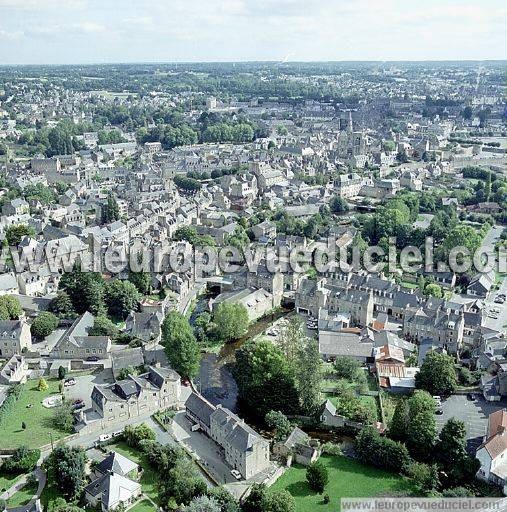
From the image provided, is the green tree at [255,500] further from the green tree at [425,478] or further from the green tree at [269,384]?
the green tree at [269,384]

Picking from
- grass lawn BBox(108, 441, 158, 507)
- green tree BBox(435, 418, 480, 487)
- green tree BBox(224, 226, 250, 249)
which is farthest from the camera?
green tree BBox(224, 226, 250, 249)

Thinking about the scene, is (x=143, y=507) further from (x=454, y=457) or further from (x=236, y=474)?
(x=454, y=457)

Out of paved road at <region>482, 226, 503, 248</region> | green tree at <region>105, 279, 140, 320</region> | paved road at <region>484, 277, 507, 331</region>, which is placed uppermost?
paved road at <region>482, 226, 503, 248</region>

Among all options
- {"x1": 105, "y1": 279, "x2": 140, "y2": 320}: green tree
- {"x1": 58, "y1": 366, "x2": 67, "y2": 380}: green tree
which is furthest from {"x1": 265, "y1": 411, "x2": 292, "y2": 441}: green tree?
{"x1": 105, "y1": 279, "x2": 140, "y2": 320}: green tree

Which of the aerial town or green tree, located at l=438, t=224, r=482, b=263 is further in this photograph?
green tree, located at l=438, t=224, r=482, b=263

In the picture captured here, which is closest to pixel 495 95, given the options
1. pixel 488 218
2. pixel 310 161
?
pixel 310 161

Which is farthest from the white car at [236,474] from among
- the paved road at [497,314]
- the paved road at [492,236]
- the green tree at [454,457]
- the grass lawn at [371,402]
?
the paved road at [492,236]

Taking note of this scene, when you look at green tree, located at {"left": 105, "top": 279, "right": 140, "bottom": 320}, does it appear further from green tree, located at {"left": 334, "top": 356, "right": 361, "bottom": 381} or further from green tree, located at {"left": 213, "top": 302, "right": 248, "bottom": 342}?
green tree, located at {"left": 334, "top": 356, "right": 361, "bottom": 381}

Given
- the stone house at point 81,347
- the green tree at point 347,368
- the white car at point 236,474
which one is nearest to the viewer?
the white car at point 236,474
